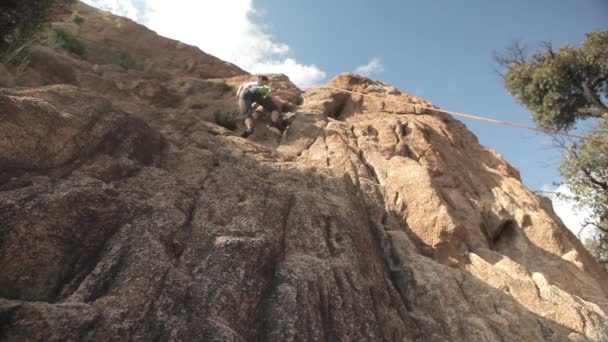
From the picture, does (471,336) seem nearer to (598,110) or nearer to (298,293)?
(298,293)

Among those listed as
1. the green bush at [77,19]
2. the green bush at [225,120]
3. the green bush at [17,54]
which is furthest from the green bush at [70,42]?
the green bush at [225,120]

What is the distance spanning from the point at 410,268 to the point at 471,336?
1544mm

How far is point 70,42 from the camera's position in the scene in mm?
14125

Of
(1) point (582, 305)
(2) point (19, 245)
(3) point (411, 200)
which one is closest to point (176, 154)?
(2) point (19, 245)

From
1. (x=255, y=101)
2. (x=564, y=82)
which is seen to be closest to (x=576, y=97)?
(x=564, y=82)

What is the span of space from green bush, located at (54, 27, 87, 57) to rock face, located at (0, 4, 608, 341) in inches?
93.0

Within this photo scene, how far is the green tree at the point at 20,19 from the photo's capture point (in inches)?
384

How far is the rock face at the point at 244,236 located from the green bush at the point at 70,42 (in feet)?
7.75

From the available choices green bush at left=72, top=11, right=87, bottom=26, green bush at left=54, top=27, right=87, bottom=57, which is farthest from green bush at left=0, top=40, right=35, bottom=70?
green bush at left=72, top=11, right=87, bottom=26

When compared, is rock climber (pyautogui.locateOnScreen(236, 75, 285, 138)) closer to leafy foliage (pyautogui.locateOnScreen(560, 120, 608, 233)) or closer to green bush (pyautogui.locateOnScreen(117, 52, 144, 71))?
green bush (pyautogui.locateOnScreen(117, 52, 144, 71))

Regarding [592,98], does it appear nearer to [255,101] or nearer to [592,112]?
[592,112]

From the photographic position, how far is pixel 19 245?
445 cm

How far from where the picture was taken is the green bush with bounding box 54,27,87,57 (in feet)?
45.2

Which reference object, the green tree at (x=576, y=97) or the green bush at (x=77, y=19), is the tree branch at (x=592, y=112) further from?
the green bush at (x=77, y=19)
